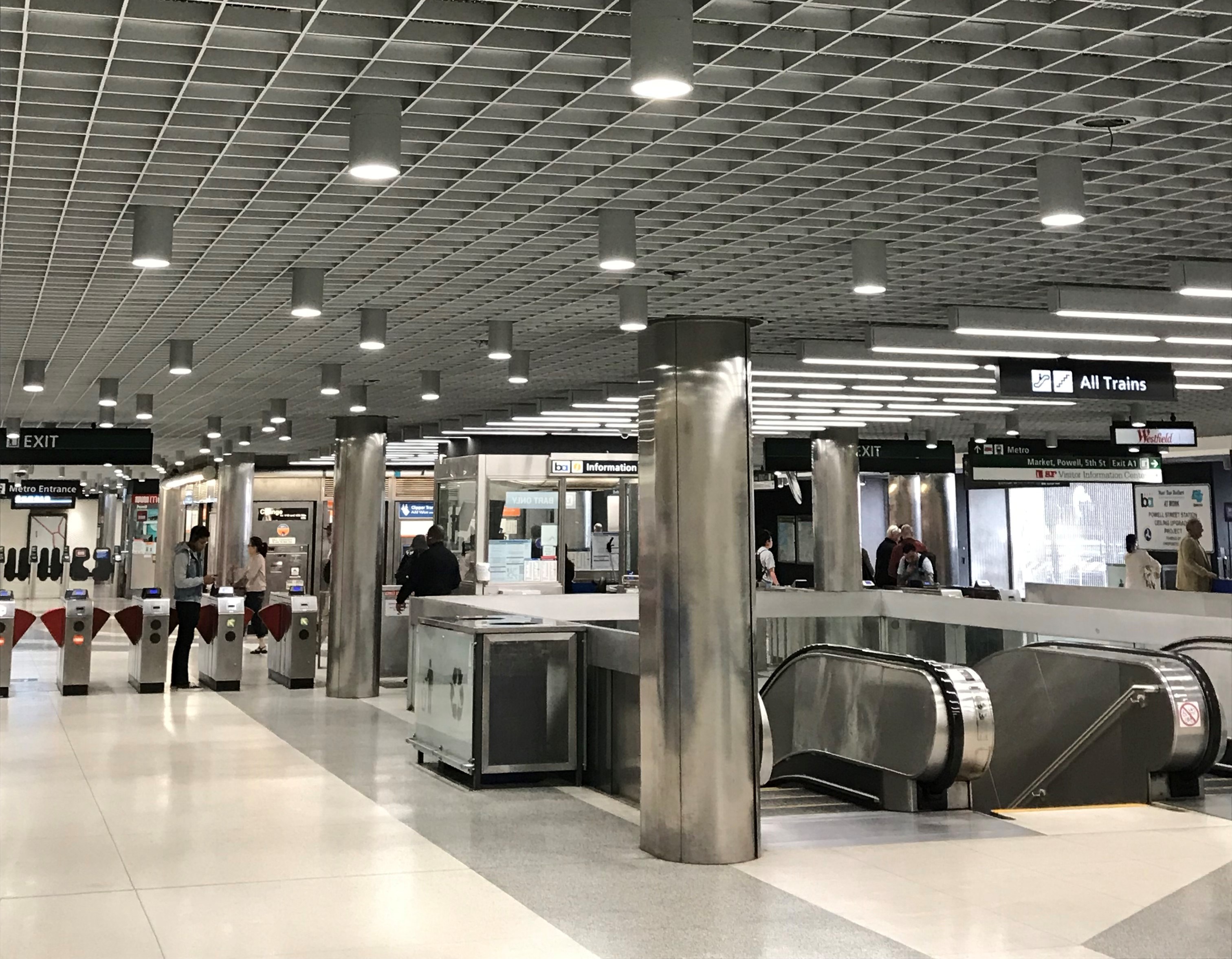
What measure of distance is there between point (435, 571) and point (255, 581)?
503cm

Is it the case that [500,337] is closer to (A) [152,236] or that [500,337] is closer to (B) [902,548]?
(A) [152,236]

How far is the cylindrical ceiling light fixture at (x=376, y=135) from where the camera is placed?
5.88 m

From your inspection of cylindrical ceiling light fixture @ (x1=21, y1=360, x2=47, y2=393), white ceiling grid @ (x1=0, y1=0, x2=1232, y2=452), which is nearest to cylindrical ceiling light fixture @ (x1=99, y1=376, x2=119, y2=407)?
cylindrical ceiling light fixture @ (x1=21, y1=360, x2=47, y2=393)

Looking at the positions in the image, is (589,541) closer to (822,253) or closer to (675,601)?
(822,253)

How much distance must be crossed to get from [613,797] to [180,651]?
331 inches

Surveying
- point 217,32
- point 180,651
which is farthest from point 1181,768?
point 180,651

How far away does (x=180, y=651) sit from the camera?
1465cm

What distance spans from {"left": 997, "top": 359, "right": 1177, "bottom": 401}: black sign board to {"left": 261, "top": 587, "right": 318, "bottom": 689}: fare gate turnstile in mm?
8422

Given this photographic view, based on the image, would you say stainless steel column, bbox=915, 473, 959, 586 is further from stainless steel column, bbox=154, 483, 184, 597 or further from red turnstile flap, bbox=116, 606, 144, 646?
stainless steel column, bbox=154, 483, 184, 597

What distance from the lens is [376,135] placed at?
233 inches

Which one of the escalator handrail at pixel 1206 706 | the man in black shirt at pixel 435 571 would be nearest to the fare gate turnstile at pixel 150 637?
the man in black shirt at pixel 435 571

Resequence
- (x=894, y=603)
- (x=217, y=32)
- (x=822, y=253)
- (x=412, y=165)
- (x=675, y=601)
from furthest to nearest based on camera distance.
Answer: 1. (x=894, y=603)
2. (x=822, y=253)
3. (x=412, y=165)
4. (x=675, y=601)
5. (x=217, y=32)

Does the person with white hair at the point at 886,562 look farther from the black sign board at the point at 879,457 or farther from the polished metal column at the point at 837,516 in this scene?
the polished metal column at the point at 837,516

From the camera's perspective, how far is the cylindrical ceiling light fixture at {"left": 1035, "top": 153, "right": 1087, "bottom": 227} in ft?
22.1
